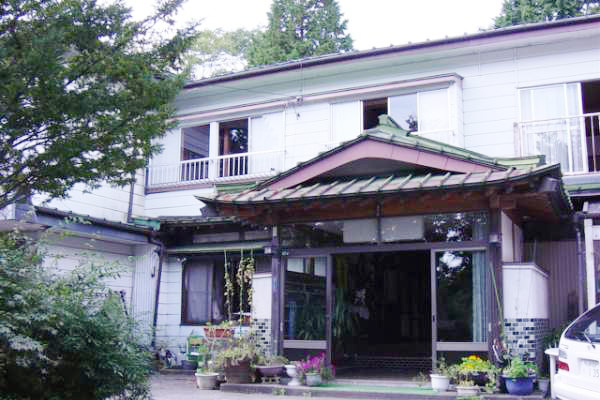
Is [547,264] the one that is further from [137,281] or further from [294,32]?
[294,32]

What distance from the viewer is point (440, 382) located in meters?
10.0

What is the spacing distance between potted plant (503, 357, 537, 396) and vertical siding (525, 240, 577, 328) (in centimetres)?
306

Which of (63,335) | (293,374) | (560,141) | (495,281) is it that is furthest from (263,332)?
(560,141)

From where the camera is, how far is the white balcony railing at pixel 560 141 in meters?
13.2

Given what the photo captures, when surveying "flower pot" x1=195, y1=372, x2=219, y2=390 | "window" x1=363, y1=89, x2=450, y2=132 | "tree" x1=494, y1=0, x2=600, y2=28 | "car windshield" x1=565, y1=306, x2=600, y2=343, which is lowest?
"flower pot" x1=195, y1=372, x2=219, y2=390

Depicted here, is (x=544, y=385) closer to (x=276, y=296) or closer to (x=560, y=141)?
(x=276, y=296)

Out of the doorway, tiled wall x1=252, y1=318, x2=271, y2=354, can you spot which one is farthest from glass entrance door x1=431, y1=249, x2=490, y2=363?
tiled wall x1=252, y1=318, x2=271, y2=354

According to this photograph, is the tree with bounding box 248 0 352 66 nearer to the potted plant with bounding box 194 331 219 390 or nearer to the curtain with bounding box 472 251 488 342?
the potted plant with bounding box 194 331 219 390

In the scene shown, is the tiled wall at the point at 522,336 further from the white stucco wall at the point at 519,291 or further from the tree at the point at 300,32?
the tree at the point at 300,32

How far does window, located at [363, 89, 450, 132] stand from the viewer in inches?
583

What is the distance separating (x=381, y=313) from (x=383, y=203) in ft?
19.7

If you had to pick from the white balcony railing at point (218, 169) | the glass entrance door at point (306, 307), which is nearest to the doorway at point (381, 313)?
the glass entrance door at point (306, 307)

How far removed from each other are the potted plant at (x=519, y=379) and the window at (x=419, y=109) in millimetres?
6547

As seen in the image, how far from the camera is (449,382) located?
1006cm
